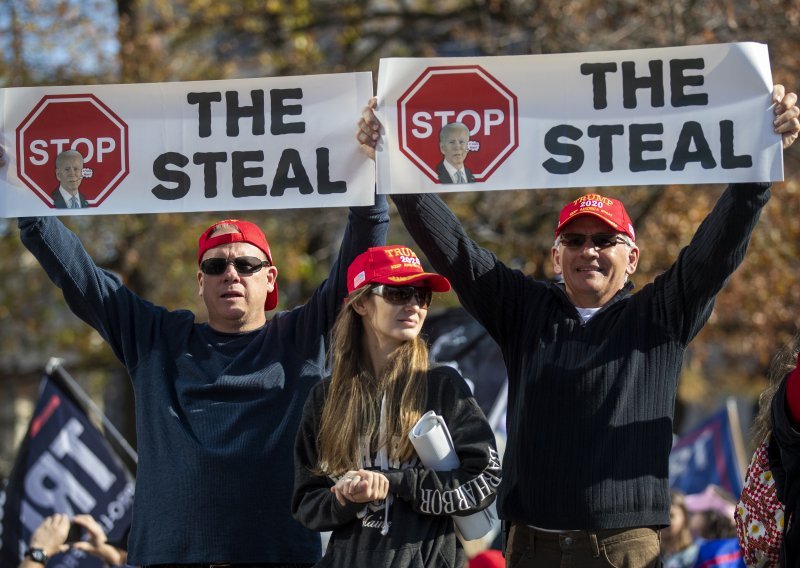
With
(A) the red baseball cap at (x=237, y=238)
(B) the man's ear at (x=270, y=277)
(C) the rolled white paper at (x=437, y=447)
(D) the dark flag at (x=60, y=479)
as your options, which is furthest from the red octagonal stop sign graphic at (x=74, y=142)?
(D) the dark flag at (x=60, y=479)

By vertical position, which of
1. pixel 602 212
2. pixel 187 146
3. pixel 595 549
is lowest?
pixel 595 549

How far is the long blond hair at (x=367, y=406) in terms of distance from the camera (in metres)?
3.95

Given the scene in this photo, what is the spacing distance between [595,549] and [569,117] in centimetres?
146

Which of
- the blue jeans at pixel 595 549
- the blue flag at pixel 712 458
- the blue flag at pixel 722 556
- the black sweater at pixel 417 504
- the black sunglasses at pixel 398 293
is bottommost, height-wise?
the blue flag at pixel 722 556

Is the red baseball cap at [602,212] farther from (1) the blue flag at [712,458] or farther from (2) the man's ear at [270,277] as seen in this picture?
(1) the blue flag at [712,458]

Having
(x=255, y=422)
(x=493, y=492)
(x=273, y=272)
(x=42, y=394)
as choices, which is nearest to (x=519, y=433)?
(x=493, y=492)

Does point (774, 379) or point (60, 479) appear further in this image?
point (60, 479)

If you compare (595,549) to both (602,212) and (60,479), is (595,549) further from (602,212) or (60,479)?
(60,479)

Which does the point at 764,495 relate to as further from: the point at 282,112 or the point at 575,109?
the point at 282,112

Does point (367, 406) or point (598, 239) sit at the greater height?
point (598, 239)

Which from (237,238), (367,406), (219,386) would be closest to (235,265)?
(237,238)

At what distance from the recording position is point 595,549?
3906mm

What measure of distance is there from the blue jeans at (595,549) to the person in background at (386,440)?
9.9 inches

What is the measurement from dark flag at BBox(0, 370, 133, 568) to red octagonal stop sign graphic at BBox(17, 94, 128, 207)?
2586 mm
